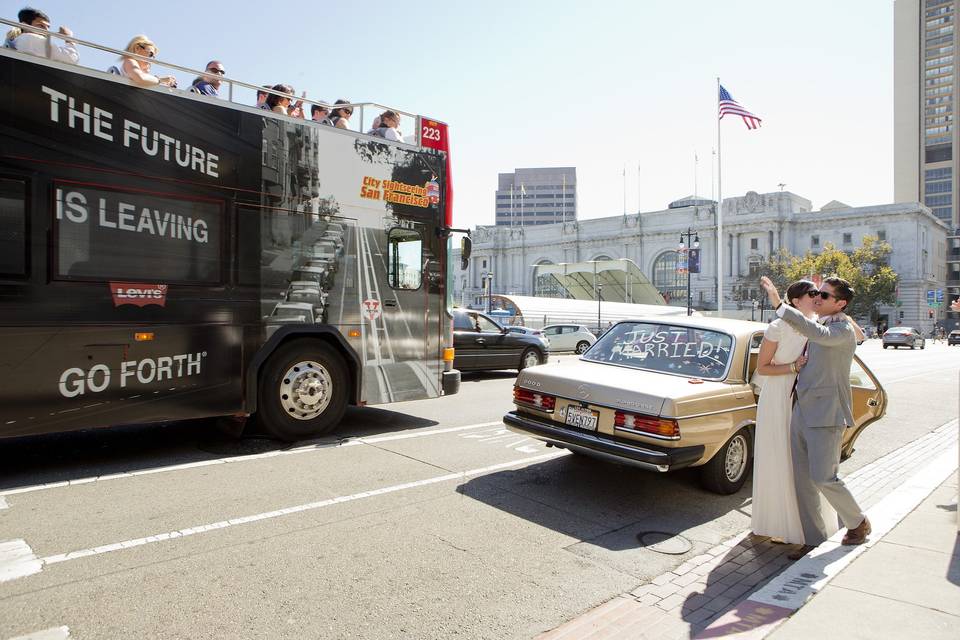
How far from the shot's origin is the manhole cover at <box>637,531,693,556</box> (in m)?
4.44

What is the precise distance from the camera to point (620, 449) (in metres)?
5.11

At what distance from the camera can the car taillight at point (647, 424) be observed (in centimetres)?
495

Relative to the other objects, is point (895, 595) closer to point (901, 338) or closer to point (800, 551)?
point (800, 551)

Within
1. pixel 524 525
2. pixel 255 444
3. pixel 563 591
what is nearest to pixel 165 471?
pixel 255 444

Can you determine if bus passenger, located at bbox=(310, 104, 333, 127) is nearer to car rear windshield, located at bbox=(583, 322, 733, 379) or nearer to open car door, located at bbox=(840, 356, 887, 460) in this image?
car rear windshield, located at bbox=(583, 322, 733, 379)

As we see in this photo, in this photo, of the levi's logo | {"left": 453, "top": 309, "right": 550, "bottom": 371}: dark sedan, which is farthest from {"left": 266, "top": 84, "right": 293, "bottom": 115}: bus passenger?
{"left": 453, "top": 309, "right": 550, "bottom": 371}: dark sedan

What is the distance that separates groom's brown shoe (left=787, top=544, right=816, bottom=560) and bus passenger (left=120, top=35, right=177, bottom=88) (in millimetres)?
6637

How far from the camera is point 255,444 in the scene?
7.16 metres

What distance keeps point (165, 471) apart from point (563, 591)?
4.13 metres

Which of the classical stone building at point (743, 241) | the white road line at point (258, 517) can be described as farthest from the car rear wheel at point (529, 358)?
the classical stone building at point (743, 241)

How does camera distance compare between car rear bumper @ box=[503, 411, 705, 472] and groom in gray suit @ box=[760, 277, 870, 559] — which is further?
car rear bumper @ box=[503, 411, 705, 472]

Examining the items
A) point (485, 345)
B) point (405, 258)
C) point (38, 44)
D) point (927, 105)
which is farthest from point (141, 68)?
point (927, 105)

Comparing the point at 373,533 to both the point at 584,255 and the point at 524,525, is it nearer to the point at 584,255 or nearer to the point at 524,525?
the point at 524,525

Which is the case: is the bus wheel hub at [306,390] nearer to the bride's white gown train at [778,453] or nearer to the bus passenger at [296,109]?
the bus passenger at [296,109]
